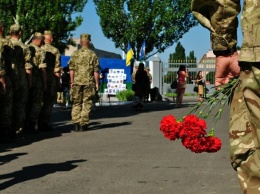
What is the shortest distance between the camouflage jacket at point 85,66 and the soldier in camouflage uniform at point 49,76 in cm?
39

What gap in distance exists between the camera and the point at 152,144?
470 inches

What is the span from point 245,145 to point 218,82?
67cm

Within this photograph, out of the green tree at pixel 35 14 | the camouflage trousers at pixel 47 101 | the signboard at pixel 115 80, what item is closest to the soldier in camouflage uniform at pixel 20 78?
the camouflage trousers at pixel 47 101

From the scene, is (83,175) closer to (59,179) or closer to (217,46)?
(59,179)

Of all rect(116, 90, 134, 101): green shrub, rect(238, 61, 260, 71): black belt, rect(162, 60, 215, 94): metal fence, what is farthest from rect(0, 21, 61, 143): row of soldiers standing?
rect(162, 60, 215, 94): metal fence

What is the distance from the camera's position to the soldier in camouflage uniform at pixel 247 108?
4.28 m

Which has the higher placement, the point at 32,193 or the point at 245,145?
the point at 245,145

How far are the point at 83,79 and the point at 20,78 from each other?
1867 millimetres

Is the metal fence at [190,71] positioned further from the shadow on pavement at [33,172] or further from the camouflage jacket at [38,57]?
the shadow on pavement at [33,172]

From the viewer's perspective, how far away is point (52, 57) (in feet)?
46.3

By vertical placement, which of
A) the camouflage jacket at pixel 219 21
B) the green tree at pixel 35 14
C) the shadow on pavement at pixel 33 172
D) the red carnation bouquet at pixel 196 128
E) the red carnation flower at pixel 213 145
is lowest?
the shadow on pavement at pixel 33 172

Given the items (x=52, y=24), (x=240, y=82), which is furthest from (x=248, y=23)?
(x=52, y=24)

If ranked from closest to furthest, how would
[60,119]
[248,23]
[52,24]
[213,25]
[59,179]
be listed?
[248,23]
[213,25]
[59,179]
[60,119]
[52,24]

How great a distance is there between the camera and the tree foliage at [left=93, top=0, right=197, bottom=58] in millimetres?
58750
